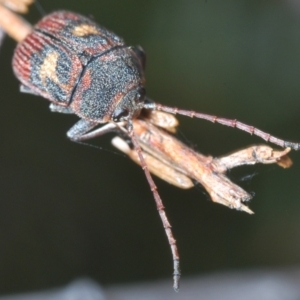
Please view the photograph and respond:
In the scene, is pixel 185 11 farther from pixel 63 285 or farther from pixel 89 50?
pixel 63 285

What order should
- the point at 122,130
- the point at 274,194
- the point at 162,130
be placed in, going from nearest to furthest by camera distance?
the point at 162,130 → the point at 122,130 → the point at 274,194

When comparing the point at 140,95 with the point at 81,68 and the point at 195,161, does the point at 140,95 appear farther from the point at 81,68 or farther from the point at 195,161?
the point at 195,161

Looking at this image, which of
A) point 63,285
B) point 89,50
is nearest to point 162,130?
point 89,50

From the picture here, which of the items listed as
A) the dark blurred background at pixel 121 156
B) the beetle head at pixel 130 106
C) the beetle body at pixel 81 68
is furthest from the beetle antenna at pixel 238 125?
the dark blurred background at pixel 121 156

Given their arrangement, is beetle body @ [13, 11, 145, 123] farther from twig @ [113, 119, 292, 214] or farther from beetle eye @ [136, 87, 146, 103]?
twig @ [113, 119, 292, 214]

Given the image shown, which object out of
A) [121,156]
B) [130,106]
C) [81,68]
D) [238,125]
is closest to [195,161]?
[238,125]

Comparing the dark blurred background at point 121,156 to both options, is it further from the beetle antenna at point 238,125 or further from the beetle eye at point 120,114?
the beetle antenna at point 238,125
